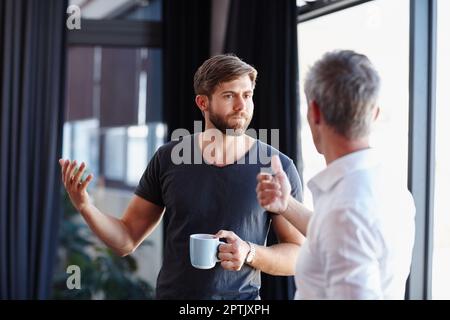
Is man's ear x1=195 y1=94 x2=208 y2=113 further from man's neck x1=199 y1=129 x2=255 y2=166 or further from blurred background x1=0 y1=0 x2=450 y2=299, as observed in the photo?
blurred background x1=0 y1=0 x2=450 y2=299

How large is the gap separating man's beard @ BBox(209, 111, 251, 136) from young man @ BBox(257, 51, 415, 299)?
0.44 metres

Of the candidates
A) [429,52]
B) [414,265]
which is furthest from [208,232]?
[429,52]

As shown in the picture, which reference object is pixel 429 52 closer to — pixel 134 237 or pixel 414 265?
pixel 414 265

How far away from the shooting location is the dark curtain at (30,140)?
11.8 ft

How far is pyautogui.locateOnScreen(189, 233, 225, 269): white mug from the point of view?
1413mm

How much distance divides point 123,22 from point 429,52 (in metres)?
2.08

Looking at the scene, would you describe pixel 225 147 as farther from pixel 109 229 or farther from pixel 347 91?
pixel 347 91

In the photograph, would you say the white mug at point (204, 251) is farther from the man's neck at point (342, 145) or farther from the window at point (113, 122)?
the window at point (113, 122)

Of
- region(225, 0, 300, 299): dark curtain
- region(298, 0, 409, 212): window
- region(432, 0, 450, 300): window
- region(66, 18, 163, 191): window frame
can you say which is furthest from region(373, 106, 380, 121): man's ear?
region(66, 18, 163, 191): window frame

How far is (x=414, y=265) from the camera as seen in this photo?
8.17ft

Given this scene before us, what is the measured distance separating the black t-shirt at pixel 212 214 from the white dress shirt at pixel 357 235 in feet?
1.56

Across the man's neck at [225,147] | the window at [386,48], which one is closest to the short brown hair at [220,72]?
the man's neck at [225,147]

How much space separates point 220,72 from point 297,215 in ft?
1.41

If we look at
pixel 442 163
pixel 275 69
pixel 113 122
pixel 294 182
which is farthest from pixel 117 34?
pixel 294 182
